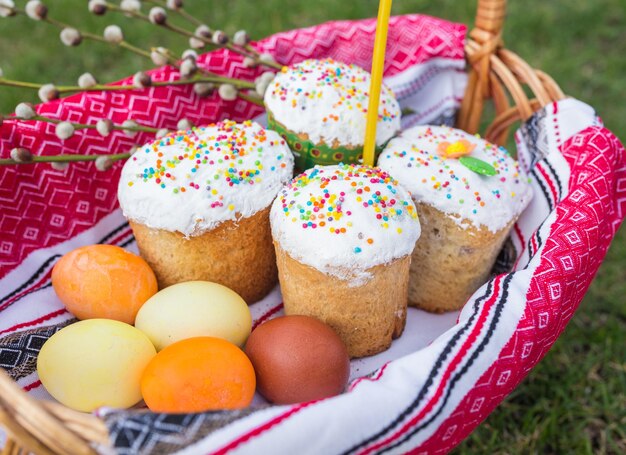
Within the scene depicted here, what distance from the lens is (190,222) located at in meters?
1.10

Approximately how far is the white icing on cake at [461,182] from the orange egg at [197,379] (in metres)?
0.46

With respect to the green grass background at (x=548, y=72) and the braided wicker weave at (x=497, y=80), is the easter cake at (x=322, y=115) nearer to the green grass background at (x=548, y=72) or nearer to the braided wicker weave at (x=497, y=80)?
the braided wicker weave at (x=497, y=80)

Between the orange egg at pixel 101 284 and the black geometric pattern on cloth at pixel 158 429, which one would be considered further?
the orange egg at pixel 101 284

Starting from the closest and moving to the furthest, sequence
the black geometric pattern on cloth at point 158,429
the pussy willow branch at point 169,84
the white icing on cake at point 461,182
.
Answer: the black geometric pattern on cloth at point 158,429, the white icing on cake at point 461,182, the pussy willow branch at point 169,84

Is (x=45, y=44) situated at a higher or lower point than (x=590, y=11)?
lower

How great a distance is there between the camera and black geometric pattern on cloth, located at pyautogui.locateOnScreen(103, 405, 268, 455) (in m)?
0.72

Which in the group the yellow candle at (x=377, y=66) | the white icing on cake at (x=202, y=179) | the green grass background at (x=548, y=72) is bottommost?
the green grass background at (x=548, y=72)

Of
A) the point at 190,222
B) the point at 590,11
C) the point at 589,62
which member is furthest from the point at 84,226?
the point at 590,11

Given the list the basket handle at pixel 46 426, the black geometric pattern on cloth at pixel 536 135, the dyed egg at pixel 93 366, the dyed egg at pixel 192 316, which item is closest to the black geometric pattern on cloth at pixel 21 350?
the dyed egg at pixel 93 366

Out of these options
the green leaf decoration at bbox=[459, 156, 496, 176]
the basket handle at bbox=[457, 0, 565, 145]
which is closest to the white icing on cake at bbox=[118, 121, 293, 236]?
the green leaf decoration at bbox=[459, 156, 496, 176]

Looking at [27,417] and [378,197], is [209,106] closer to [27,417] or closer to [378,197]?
[378,197]

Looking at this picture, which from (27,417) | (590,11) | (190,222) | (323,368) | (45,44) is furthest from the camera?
(590,11)

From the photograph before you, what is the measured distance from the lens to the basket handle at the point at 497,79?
1448mm

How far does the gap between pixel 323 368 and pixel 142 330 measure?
328 mm
